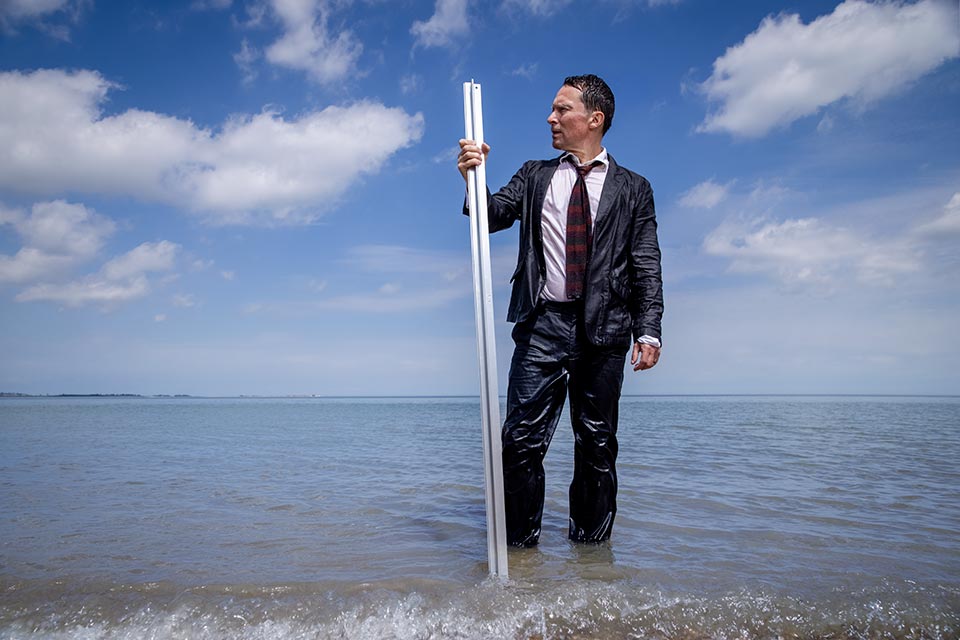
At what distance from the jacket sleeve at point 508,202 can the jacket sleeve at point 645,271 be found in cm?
59

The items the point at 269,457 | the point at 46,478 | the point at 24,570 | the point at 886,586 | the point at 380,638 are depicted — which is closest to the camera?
the point at 380,638

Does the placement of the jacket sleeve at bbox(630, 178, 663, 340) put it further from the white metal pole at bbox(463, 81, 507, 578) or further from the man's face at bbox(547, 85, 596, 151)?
the white metal pole at bbox(463, 81, 507, 578)

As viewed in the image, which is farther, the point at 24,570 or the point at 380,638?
the point at 24,570

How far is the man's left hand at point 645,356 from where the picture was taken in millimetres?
3039

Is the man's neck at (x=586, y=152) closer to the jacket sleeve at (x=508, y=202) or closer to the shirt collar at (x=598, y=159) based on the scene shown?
the shirt collar at (x=598, y=159)

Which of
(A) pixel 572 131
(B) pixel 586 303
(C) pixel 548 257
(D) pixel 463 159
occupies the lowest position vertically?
(B) pixel 586 303

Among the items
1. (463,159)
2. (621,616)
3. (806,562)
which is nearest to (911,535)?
(806,562)

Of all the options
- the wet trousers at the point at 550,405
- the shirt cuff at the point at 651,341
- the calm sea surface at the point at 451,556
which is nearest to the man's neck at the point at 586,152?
the wet trousers at the point at 550,405

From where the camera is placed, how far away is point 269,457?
8109 mm

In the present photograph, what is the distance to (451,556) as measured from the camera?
3.21 meters

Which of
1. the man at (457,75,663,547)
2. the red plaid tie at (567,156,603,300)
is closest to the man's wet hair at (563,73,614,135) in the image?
the man at (457,75,663,547)

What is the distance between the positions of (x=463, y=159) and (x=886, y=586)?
2602 mm

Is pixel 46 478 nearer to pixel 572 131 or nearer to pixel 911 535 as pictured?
pixel 572 131

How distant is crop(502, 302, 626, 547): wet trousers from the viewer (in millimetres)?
3031
